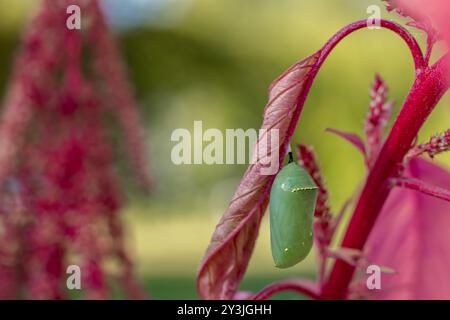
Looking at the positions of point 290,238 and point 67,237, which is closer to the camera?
point 290,238

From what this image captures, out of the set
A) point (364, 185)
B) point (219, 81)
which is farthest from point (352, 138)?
point (219, 81)

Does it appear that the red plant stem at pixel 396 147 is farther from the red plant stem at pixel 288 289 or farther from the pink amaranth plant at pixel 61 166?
Answer: the pink amaranth plant at pixel 61 166

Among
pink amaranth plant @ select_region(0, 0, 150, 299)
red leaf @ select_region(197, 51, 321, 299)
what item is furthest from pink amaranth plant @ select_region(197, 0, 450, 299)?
pink amaranth plant @ select_region(0, 0, 150, 299)

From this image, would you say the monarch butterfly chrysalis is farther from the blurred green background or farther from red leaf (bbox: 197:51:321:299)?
the blurred green background

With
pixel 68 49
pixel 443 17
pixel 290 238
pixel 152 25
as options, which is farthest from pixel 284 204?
pixel 152 25

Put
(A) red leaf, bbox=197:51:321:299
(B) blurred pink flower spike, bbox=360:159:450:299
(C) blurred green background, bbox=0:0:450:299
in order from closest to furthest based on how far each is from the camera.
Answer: (A) red leaf, bbox=197:51:321:299 → (B) blurred pink flower spike, bbox=360:159:450:299 → (C) blurred green background, bbox=0:0:450:299

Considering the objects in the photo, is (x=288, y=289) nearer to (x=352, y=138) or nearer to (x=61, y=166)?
(x=352, y=138)
